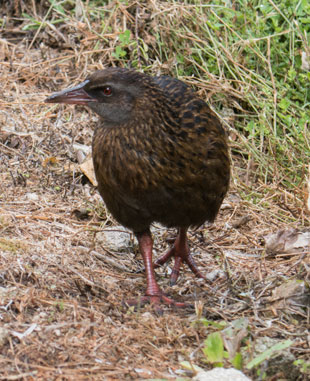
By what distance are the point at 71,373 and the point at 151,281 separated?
3.57 feet

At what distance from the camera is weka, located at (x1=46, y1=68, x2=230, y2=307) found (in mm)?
3799

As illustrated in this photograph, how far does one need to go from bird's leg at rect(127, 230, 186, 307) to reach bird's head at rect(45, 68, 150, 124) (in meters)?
0.71

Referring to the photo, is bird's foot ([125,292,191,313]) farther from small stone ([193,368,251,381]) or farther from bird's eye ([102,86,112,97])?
bird's eye ([102,86,112,97])

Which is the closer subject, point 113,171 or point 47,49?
point 113,171

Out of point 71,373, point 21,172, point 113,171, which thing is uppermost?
point 113,171

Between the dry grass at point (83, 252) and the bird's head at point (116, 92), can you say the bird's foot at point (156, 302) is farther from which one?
the bird's head at point (116, 92)

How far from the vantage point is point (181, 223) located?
160 inches

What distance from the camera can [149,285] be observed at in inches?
159

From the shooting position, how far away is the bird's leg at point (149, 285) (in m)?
3.94

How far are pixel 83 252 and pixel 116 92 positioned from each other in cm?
107

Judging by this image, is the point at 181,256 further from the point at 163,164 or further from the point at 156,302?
the point at 163,164

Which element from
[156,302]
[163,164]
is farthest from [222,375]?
[163,164]

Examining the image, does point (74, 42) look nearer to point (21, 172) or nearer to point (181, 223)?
point (21, 172)

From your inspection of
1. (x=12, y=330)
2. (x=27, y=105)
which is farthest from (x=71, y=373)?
(x=27, y=105)
